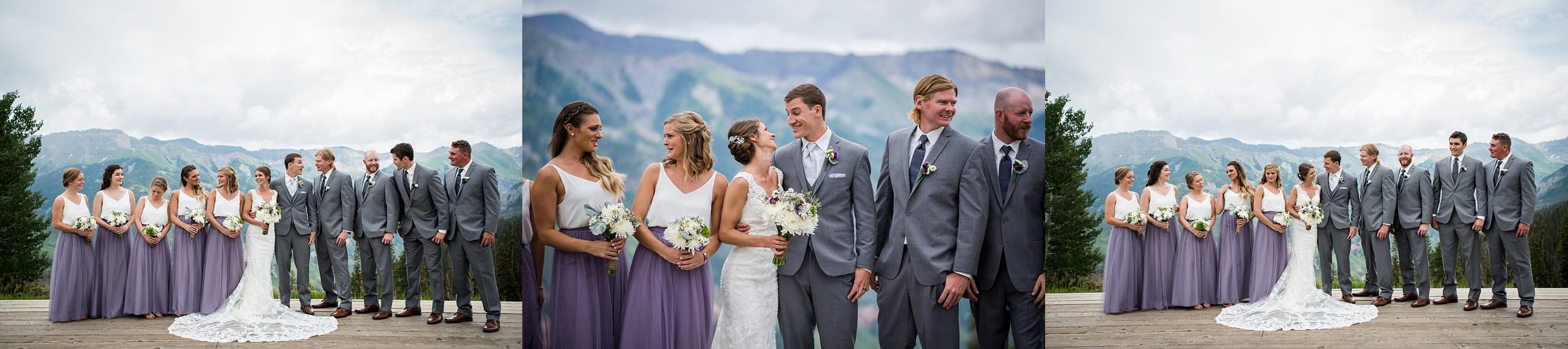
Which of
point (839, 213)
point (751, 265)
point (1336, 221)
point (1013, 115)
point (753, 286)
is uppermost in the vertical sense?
point (1013, 115)

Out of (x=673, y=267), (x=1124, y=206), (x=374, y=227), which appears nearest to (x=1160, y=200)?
(x=1124, y=206)

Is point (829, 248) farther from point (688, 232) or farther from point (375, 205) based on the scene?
point (375, 205)

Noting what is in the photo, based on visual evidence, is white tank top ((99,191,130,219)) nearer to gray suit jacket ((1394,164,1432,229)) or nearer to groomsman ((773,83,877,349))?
groomsman ((773,83,877,349))

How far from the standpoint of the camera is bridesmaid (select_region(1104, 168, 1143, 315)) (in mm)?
5789

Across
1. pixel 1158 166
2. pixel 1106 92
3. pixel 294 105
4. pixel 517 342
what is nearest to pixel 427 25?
pixel 294 105

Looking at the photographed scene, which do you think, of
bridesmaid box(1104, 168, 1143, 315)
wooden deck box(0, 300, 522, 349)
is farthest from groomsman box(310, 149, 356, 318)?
bridesmaid box(1104, 168, 1143, 315)

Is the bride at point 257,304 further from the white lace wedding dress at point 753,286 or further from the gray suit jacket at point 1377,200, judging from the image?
the gray suit jacket at point 1377,200

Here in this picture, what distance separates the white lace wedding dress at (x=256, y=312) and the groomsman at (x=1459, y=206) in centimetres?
681

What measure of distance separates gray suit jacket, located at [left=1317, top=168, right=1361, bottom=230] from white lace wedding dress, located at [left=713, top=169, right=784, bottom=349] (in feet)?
11.4

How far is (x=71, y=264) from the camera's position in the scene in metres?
5.39

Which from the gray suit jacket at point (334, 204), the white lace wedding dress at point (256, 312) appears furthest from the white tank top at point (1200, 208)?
the white lace wedding dress at point (256, 312)

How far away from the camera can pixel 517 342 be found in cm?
558

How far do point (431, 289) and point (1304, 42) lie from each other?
5.68 meters

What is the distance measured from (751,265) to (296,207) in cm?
304
